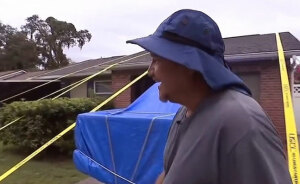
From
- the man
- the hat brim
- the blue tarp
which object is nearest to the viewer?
the man

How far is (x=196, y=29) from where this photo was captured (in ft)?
4.02

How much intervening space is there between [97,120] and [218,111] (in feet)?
13.1

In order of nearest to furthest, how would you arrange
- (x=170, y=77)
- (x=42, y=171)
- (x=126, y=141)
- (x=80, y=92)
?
(x=170, y=77) → (x=126, y=141) → (x=42, y=171) → (x=80, y=92)

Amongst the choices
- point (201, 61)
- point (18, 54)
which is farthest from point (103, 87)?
point (18, 54)

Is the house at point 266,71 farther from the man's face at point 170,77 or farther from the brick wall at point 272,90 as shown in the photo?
the man's face at point 170,77

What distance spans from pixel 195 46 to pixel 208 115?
9.3 inches

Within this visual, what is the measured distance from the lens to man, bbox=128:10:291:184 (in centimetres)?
103

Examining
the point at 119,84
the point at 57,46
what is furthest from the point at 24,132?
the point at 57,46

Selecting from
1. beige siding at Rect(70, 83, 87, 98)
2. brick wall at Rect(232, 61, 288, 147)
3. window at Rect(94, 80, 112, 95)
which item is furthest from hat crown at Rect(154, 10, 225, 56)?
beige siding at Rect(70, 83, 87, 98)

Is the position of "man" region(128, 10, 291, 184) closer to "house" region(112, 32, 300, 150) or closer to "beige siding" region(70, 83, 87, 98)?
"house" region(112, 32, 300, 150)

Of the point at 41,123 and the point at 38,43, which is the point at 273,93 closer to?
the point at 41,123

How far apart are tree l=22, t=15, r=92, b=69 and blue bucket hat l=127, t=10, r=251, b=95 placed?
4441cm

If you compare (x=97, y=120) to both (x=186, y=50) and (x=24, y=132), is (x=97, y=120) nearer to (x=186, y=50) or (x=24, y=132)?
(x=186, y=50)

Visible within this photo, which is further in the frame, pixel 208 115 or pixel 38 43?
pixel 38 43
